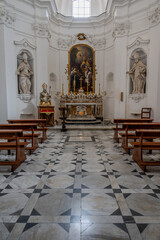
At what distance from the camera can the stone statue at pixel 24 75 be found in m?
11.9

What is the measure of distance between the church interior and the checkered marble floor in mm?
15

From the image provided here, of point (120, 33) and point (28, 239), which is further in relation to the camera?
point (120, 33)

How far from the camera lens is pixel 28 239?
210cm

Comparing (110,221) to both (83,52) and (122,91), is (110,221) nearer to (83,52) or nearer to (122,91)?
(122,91)

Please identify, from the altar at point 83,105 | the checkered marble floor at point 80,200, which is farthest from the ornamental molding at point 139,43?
the checkered marble floor at point 80,200

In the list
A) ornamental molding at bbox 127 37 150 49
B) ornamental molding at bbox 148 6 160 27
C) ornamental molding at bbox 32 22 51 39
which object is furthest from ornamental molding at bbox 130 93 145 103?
ornamental molding at bbox 32 22 51 39

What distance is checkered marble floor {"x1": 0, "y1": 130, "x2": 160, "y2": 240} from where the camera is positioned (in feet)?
7.32

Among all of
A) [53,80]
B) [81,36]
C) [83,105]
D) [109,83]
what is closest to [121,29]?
[81,36]

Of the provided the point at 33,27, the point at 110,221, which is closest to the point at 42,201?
the point at 110,221

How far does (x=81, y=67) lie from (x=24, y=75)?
521 cm

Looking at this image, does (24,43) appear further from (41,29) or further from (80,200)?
(80,200)

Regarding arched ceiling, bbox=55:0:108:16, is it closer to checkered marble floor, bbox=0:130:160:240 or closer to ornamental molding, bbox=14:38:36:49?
ornamental molding, bbox=14:38:36:49

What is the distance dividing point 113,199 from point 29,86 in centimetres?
1080

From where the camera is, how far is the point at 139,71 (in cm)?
1198
